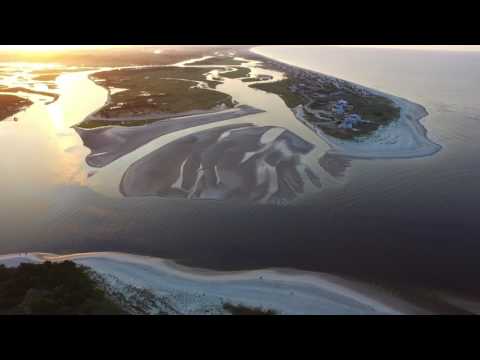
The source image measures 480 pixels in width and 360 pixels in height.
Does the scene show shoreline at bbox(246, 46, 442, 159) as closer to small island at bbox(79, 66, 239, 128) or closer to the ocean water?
the ocean water

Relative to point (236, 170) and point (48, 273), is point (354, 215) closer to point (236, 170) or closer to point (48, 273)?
point (236, 170)

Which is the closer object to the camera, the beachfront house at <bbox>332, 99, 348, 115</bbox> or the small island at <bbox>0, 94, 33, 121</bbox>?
the beachfront house at <bbox>332, 99, 348, 115</bbox>

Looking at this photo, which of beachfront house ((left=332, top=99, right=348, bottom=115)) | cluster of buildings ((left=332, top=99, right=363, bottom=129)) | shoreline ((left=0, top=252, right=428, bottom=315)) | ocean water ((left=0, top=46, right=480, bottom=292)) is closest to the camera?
shoreline ((left=0, top=252, right=428, bottom=315))

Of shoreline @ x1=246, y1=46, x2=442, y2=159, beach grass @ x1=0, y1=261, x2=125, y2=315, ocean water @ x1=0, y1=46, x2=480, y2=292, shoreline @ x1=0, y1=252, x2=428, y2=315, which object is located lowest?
shoreline @ x1=0, y1=252, x2=428, y2=315

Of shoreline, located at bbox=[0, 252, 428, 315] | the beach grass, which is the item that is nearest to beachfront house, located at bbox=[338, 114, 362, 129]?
shoreline, located at bbox=[0, 252, 428, 315]

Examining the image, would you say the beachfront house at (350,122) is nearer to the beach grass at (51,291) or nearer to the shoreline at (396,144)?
the shoreline at (396,144)

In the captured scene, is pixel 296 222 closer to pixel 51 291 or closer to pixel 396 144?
pixel 51 291
